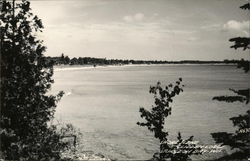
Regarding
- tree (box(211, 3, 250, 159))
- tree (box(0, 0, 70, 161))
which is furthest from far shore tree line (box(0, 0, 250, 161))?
tree (box(211, 3, 250, 159))

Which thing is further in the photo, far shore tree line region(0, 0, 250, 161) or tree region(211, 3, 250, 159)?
far shore tree line region(0, 0, 250, 161)

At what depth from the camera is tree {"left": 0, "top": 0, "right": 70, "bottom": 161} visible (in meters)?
13.7

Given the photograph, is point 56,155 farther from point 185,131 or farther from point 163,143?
point 185,131

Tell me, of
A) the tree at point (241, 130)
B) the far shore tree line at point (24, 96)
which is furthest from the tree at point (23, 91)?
the tree at point (241, 130)

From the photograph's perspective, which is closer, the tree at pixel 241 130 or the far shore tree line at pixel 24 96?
the tree at pixel 241 130

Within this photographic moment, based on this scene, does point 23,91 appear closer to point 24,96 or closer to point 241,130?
point 24,96

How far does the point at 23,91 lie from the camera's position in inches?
544

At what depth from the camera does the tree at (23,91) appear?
45.1ft

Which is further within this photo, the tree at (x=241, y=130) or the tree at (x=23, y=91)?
the tree at (x=23, y=91)

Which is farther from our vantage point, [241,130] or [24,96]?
[24,96]

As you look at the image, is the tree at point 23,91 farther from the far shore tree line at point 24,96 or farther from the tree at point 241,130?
the tree at point 241,130

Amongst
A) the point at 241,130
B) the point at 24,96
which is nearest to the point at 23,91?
the point at 24,96

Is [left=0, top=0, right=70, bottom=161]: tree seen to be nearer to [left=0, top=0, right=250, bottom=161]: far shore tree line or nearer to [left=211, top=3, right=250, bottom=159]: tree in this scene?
[left=0, top=0, right=250, bottom=161]: far shore tree line

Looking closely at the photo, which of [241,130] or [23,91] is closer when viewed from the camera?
[241,130]
